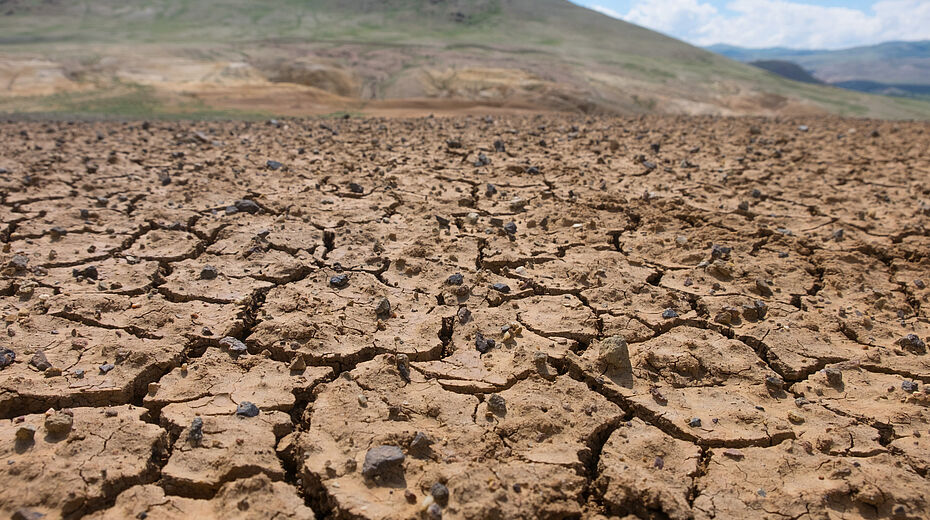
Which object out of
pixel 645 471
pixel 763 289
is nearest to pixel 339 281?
pixel 645 471

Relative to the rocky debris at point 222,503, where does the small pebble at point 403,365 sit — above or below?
above

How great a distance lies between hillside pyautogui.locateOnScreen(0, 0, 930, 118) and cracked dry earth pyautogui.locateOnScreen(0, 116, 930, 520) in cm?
670

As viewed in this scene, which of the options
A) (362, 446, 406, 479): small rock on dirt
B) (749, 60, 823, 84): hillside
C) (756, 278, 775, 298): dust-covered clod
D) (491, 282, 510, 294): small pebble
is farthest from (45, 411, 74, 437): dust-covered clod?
(749, 60, 823, 84): hillside

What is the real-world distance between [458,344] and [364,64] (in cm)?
1699

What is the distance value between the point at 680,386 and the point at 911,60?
152 m

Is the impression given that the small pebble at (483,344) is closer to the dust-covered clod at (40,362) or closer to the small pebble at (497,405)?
the small pebble at (497,405)

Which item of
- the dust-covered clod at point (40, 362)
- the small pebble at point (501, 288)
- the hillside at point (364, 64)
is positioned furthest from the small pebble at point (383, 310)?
the hillside at point (364, 64)

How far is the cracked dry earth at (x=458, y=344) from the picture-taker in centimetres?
184

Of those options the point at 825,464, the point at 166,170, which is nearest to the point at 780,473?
the point at 825,464

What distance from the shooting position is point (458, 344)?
2.62m

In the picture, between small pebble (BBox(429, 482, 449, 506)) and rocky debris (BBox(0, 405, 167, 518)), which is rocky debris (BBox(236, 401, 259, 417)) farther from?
small pebble (BBox(429, 482, 449, 506))

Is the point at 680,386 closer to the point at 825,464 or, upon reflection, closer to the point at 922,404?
the point at 825,464

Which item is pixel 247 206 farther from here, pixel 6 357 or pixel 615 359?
pixel 615 359

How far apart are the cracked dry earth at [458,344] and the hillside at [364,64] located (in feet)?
22.0
